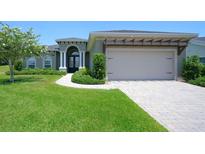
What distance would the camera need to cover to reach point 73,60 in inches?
1165

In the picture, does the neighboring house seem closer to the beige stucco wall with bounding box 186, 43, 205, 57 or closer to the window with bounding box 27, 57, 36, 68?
the beige stucco wall with bounding box 186, 43, 205, 57

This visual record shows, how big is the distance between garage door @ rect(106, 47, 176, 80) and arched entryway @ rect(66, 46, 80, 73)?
41.7ft

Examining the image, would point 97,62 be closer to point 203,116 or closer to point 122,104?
point 122,104

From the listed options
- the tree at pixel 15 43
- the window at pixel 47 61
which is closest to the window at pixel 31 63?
the window at pixel 47 61

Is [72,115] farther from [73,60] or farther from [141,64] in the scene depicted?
[73,60]

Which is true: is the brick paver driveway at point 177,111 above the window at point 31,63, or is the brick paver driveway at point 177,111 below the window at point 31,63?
below

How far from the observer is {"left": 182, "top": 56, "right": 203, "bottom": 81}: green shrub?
653 inches

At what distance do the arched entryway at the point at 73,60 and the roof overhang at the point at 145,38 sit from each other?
1275 cm

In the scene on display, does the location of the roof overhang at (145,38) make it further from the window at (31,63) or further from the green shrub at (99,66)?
the window at (31,63)

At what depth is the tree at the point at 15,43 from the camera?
596 inches

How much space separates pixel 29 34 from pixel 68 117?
1133 cm

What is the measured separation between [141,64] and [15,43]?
8.99m

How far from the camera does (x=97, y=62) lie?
52.4 ft
